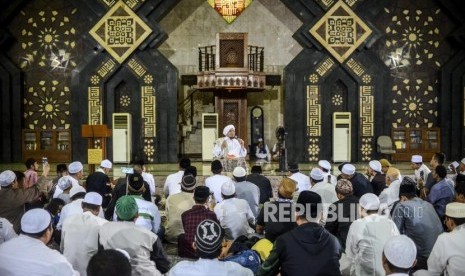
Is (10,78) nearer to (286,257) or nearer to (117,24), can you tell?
(117,24)

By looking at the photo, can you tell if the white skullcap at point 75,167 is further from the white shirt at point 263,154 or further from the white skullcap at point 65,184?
the white shirt at point 263,154

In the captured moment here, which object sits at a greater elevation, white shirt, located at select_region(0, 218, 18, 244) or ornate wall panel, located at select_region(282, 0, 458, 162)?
ornate wall panel, located at select_region(282, 0, 458, 162)

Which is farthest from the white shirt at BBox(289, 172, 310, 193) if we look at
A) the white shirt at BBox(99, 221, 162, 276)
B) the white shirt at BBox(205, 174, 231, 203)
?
the white shirt at BBox(99, 221, 162, 276)

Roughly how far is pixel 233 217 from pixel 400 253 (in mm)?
3267

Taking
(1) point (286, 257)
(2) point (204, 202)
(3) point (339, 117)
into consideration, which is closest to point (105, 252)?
(1) point (286, 257)

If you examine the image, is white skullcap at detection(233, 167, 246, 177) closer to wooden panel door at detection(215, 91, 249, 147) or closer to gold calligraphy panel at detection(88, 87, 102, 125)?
wooden panel door at detection(215, 91, 249, 147)

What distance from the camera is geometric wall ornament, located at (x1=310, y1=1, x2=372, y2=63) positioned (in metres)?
15.2

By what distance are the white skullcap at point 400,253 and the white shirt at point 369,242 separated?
151cm

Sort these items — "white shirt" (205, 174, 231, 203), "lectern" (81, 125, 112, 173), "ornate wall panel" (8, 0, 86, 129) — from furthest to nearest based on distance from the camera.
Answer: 1. "ornate wall panel" (8, 0, 86, 129)
2. "lectern" (81, 125, 112, 173)
3. "white shirt" (205, 174, 231, 203)

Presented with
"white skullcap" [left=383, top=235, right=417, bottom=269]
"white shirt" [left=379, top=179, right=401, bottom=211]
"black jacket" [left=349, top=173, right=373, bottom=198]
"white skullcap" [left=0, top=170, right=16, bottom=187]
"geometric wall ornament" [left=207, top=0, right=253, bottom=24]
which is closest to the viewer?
"white skullcap" [left=383, top=235, right=417, bottom=269]

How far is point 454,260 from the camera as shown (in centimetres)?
432

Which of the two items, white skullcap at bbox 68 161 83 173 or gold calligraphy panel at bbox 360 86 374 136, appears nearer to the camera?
white skullcap at bbox 68 161 83 173

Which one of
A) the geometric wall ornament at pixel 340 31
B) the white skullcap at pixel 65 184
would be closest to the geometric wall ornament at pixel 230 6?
the geometric wall ornament at pixel 340 31

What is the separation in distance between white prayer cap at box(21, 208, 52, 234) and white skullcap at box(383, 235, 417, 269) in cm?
212
